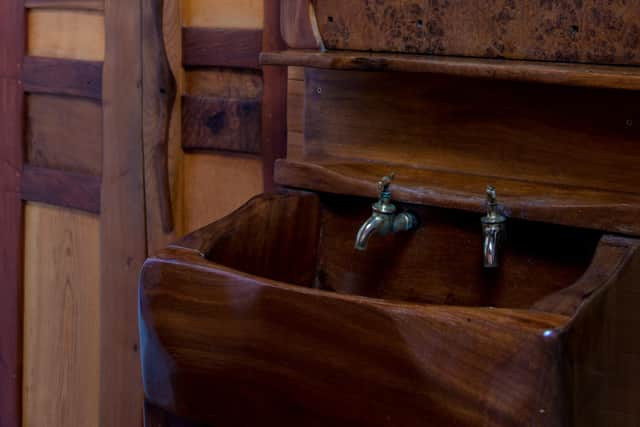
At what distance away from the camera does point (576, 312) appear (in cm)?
98

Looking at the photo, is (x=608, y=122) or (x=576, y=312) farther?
(x=608, y=122)

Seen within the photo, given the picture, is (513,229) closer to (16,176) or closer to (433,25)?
(433,25)

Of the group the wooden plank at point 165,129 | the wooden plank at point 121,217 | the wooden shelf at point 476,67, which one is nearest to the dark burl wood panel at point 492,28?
the wooden shelf at point 476,67

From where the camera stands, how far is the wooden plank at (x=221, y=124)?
1726 millimetres

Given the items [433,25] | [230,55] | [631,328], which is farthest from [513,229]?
[230,55]

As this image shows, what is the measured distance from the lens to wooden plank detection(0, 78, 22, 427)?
2.07 metres

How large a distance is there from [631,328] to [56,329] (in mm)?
1365

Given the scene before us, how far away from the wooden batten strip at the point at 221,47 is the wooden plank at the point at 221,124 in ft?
0.23

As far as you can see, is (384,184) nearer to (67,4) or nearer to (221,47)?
(221,47)

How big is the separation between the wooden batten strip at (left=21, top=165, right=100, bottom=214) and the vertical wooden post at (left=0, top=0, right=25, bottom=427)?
41mm

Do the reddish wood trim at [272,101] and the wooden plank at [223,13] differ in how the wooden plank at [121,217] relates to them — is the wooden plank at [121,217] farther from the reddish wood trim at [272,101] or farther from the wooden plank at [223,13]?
the reddish wood trim at [272,101]

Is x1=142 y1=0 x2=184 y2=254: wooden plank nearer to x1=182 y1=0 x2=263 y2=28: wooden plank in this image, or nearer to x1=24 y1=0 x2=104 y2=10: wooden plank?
x1=182 y1=0 x2=263 y2=28: wooden plank

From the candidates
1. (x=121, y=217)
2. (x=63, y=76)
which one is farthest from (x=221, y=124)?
(x=63, y=76)

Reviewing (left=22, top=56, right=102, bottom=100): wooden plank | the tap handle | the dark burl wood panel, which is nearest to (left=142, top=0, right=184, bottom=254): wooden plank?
(left=22, top=56, right=102, bottom=100): wooden plank
